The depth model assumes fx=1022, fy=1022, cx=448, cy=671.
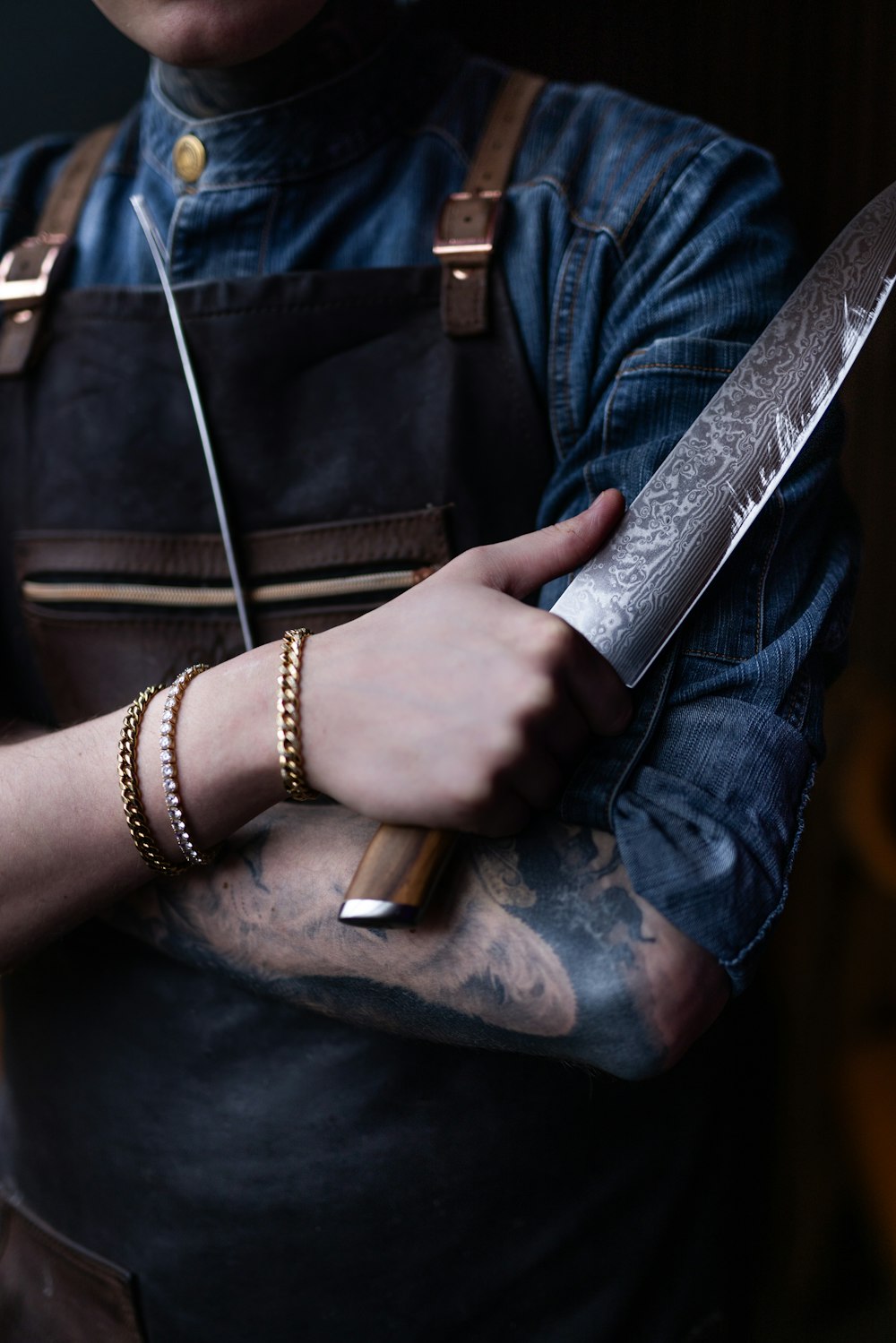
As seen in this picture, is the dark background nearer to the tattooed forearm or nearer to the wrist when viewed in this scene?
the tattooed forearm

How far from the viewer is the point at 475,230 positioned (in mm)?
837

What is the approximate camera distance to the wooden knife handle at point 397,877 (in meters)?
0.61

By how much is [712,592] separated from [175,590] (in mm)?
462

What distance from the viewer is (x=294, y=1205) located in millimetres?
870

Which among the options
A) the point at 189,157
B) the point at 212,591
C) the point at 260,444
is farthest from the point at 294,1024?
the point at 189,157

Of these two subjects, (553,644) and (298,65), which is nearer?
(553,644)

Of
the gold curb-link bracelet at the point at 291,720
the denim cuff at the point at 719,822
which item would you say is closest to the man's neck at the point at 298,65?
the gold curb-link bracelet at the point at 291,720

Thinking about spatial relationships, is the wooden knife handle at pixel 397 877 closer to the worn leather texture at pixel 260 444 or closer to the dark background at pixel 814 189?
the worn leather texture at pixel 260 444

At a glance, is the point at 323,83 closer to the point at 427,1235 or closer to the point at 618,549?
the point at 618,549

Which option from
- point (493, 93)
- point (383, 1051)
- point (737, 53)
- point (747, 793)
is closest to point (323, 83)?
point (493, 93)

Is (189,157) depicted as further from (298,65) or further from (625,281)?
(625,281)

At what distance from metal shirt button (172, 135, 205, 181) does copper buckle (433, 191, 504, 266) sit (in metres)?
0.24

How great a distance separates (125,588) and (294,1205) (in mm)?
550

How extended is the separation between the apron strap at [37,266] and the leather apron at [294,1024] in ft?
0.07
